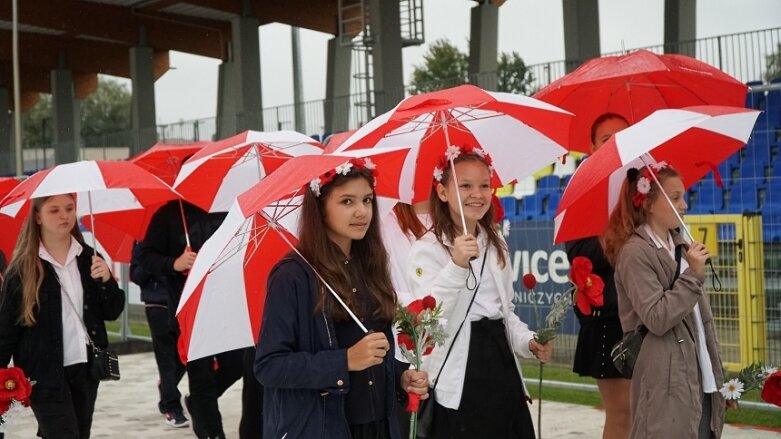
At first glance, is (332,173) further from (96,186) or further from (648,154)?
(96,186)

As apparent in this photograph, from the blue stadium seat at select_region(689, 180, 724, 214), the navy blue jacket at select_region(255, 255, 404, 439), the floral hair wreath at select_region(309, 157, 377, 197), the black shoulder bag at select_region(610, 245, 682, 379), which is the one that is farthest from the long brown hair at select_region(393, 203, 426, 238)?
the blue stadium seat at select_region(689, 180, 724, 214)

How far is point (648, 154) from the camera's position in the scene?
5477 mm

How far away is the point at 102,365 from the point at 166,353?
328cm

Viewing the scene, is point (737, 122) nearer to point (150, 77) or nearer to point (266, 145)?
point (266, 145)

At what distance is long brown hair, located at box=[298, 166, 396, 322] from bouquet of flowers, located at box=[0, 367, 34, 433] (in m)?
2.19

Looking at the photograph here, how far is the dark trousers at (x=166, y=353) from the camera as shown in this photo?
949 centimetres

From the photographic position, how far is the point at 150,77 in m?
35.9

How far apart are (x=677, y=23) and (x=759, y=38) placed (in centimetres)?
772

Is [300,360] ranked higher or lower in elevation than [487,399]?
higher

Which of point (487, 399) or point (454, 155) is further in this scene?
point (454, 155)

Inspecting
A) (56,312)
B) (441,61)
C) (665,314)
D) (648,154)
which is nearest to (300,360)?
(665,314)

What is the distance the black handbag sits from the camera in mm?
6332

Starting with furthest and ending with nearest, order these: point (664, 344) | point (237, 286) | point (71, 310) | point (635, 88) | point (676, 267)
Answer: point (635, 88) → point (71, 310) → point (676, 267) → point (664, 344) → point (237, 286)

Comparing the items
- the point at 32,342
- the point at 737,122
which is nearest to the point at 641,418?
the point at 737,122
